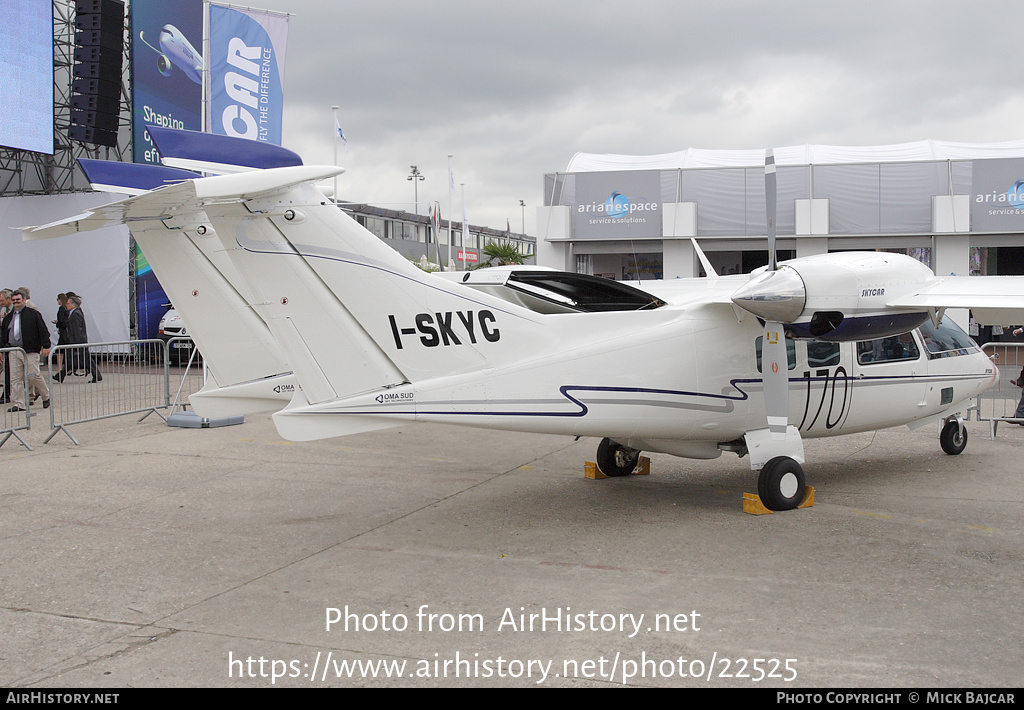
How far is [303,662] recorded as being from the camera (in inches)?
180

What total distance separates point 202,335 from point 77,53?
55.2 feet

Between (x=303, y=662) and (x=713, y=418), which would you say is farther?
(x=713, y=418)

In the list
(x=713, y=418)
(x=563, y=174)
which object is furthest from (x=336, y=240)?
(x=563, y=174)

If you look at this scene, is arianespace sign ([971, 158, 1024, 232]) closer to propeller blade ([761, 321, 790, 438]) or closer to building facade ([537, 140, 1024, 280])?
building facade ([537, 140, 1024, 280])

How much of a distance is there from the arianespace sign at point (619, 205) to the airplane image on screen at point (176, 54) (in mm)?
11911

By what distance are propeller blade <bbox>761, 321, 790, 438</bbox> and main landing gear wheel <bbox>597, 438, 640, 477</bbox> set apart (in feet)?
6.51

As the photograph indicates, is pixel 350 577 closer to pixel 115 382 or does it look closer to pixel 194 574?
pixel 194 574

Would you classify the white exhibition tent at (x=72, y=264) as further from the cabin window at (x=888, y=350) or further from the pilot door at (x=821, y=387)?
the cabin window at (x=888, y=350)

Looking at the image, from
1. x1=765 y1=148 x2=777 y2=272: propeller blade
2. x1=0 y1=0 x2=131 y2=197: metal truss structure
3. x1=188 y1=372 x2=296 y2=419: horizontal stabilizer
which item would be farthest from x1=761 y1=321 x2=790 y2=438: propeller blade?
x1=0 y1=0 x2=131 y2=197: metal truss structure

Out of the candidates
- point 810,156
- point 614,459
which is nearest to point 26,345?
point 614,459

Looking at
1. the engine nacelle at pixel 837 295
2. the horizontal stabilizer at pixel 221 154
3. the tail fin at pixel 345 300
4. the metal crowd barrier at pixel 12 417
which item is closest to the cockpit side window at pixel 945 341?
the engine nacelle at pixel 837 295

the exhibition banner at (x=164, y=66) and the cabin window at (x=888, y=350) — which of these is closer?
the cabin window at (x=888, y=350)

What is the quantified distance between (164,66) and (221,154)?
17934mm

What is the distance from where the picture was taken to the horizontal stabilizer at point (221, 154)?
Answer: 20.6 feet
